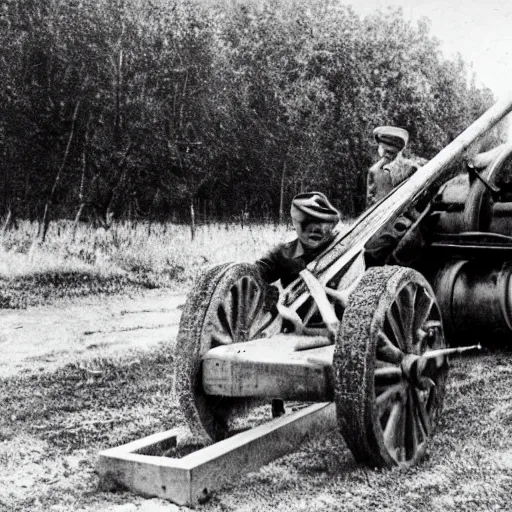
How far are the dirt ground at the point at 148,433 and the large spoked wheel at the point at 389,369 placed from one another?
16cm

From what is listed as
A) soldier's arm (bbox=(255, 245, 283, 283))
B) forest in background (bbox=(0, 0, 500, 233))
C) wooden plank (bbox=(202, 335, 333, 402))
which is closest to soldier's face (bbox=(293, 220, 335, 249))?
soldier's arm (bbox=(255, 245, 283, 283))

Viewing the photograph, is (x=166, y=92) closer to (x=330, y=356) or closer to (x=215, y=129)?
(x=215, y=129)

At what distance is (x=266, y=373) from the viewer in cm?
367

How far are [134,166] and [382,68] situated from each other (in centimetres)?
412

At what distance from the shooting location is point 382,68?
1098 centimetres

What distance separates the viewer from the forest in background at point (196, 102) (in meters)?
7.96

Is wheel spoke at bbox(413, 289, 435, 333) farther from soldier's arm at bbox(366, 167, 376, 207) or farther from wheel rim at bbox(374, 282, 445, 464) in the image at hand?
soldier's arm at bbox(366, 167, 376, 207)

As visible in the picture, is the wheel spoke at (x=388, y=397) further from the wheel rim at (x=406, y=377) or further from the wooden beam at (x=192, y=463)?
the wooden beam at (x=192, y=463)

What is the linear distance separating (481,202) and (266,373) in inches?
118

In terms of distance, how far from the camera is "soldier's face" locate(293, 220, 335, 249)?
4387mm

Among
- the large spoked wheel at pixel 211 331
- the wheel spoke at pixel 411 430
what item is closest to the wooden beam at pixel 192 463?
the large spoked wheel at pixel 211 331

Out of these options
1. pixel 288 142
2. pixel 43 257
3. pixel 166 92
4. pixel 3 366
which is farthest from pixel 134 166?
pixel 3 366

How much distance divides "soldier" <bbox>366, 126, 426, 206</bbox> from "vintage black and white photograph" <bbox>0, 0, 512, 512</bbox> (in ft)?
0.06

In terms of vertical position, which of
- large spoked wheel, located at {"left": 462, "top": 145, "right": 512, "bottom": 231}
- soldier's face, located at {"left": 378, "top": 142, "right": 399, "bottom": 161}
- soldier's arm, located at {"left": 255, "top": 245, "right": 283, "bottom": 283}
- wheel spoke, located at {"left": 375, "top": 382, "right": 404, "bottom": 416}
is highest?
soldier's face, located at {"left": 378, "top": 142, "right": 399, "bottom": 161}
